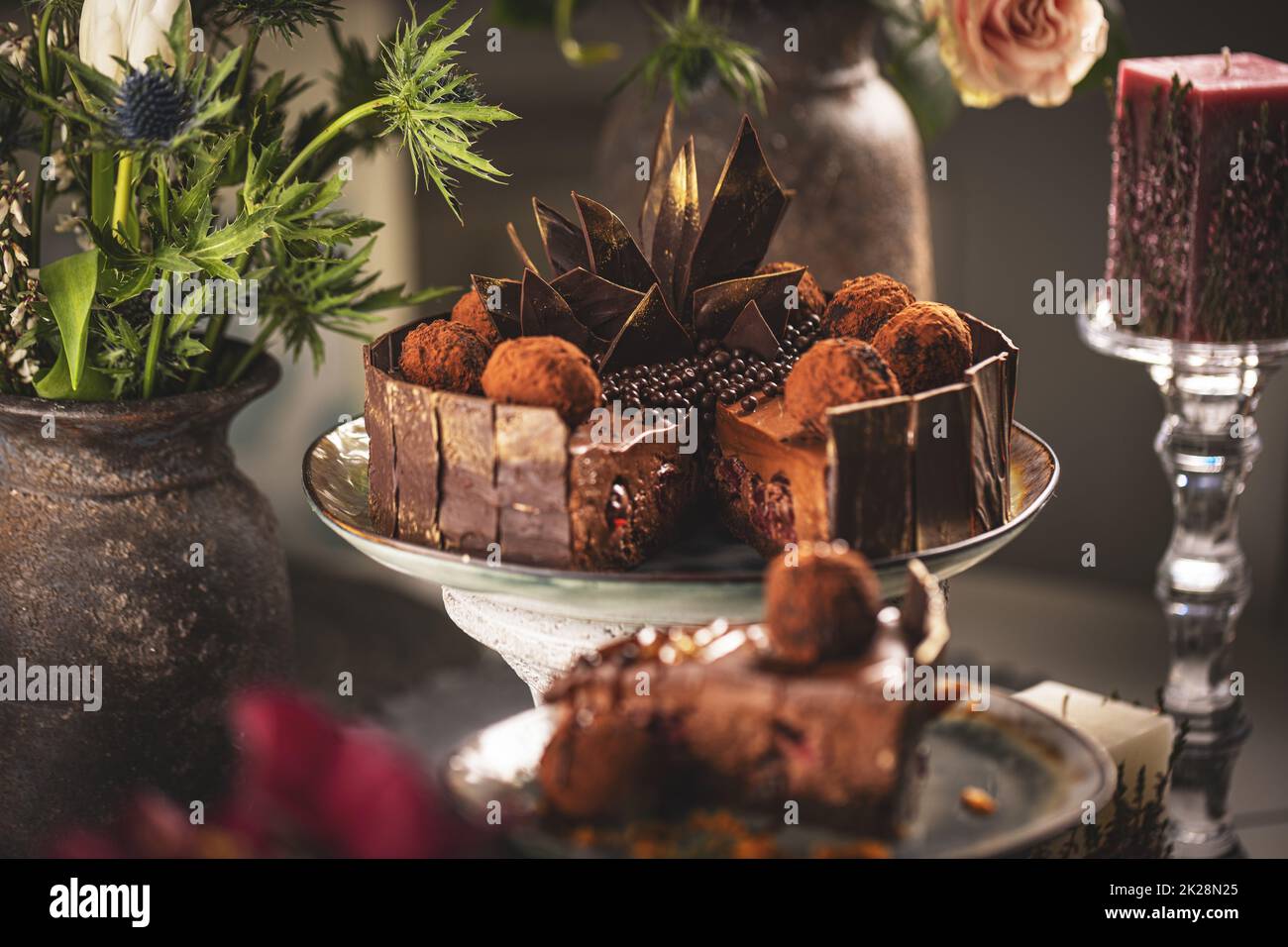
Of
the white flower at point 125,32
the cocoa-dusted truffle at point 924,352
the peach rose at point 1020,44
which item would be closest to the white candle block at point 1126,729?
the cocoa-dusted truffle at point 924,352

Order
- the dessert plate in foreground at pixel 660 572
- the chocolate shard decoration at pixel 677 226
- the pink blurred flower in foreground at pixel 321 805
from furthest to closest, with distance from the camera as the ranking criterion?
the chocolate shard decoration at pixel 677 226 → the dessert plate in foreground at pixel 660 572 → the pink blurred flower in foreground at pixel 321 805

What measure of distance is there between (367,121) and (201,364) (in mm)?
202

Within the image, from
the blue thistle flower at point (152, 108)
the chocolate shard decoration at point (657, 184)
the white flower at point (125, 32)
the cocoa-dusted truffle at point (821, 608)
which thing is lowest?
the cocoa-dusted truffle at point (821, 608)

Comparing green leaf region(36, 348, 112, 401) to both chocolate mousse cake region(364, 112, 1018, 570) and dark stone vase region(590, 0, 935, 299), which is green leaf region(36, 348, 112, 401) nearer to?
chocolate mousse cake region(364, 112, 1018, 570)

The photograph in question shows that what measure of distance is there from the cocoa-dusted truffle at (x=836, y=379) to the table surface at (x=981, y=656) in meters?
0.24

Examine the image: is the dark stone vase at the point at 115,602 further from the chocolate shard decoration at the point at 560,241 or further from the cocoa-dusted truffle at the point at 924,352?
the cocoa-dusted truffle at the point at 924,352

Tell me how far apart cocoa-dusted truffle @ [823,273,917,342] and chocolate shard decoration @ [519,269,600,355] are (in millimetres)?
153

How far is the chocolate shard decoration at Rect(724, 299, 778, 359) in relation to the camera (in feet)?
2.55

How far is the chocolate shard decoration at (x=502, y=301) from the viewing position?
786 millimetres

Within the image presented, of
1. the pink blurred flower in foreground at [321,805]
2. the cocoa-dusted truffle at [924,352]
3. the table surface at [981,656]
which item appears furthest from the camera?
the table surface at [981,656]

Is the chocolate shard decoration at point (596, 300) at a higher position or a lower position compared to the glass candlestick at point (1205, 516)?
higher

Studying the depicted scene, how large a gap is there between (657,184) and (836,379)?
0.82 ft

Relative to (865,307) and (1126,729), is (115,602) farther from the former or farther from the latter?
(1126,729)

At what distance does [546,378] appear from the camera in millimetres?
663
